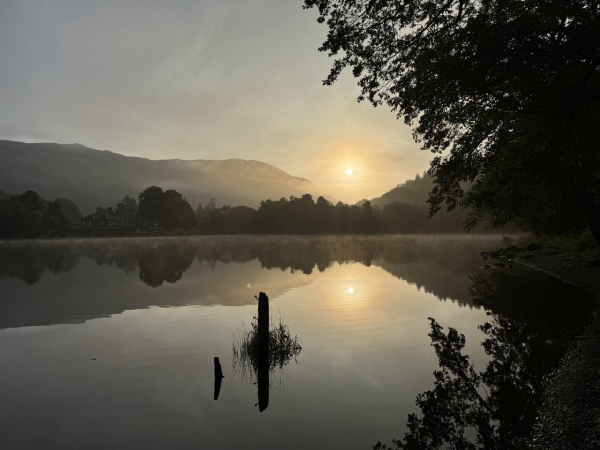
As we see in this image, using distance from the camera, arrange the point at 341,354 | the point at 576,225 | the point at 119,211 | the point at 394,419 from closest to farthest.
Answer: the point at 394,419, the point at 341,354, the point at 576,225, the point at 119,211

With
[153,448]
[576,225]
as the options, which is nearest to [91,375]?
[153,448]

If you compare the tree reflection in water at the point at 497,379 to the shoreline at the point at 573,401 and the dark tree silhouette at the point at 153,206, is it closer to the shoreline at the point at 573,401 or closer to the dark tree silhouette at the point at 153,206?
the shoreline at the point at 573,401

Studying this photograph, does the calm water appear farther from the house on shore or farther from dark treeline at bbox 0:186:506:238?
the house on shore

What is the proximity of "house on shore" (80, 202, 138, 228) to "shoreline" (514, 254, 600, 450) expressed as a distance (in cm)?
16055

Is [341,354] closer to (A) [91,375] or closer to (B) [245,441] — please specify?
(B) [245,441]

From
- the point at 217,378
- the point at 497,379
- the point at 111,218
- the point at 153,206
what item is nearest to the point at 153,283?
the point at 217,378

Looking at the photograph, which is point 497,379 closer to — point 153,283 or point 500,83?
point 500,83

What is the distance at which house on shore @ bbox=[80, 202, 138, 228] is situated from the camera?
156 m

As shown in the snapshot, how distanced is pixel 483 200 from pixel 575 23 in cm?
874

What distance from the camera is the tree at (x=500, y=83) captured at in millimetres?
10508

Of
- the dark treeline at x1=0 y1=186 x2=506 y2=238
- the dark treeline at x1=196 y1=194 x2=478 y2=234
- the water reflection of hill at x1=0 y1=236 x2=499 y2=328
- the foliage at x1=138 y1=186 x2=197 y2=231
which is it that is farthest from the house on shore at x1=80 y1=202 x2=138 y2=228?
the water reflection of hill at x1=0 y1=236 x2=499 y2=328

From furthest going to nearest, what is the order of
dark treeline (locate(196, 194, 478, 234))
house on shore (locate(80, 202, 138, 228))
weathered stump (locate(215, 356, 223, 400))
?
dark treeline (locate(196, 194, 478, 234)) < house on shore (locate(80, 202, 138, 228)) < weathered stump (locate(215, 356, 223, 400))

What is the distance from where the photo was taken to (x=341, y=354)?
13.2 m

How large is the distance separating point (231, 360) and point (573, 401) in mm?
9698
